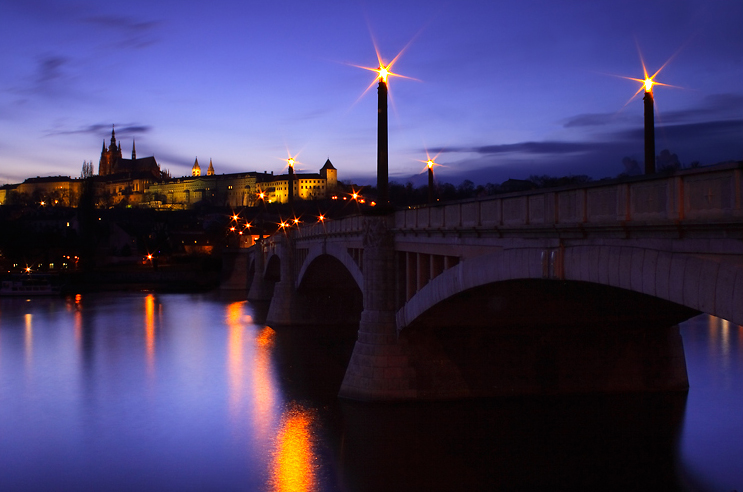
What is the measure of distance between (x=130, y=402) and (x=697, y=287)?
2056cm

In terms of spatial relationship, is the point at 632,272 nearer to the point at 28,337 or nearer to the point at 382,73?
the point at 382,73

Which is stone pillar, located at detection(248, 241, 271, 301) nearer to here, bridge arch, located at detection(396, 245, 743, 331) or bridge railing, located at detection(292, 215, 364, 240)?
bridge railing, located at detection(292, 215, 364, 240)

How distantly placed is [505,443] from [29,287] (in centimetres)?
6979

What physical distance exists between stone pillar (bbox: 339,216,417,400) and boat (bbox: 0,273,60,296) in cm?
6281

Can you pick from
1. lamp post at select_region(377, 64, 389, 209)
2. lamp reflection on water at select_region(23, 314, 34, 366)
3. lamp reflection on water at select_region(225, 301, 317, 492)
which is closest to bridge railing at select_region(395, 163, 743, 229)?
lamp post at select_region(377, 64, 389, 209)

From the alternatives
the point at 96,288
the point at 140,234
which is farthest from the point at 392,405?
the point at 140,234

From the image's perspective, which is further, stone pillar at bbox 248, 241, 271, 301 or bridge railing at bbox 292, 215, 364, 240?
stone pillar at bbox 248, 241, 271, 301

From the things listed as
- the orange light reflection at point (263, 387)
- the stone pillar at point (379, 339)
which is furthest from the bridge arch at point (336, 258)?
the orange light reflection at point (263, 387)

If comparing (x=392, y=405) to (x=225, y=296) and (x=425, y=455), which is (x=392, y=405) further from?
(x=225, y=296)

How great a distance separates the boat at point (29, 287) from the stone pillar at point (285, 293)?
1592 inches

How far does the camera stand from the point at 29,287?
75562mm

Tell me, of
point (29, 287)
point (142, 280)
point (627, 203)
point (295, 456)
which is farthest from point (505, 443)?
point (142, 280)

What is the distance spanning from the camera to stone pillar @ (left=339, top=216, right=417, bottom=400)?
2077 cm

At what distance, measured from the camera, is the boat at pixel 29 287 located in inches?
2933
